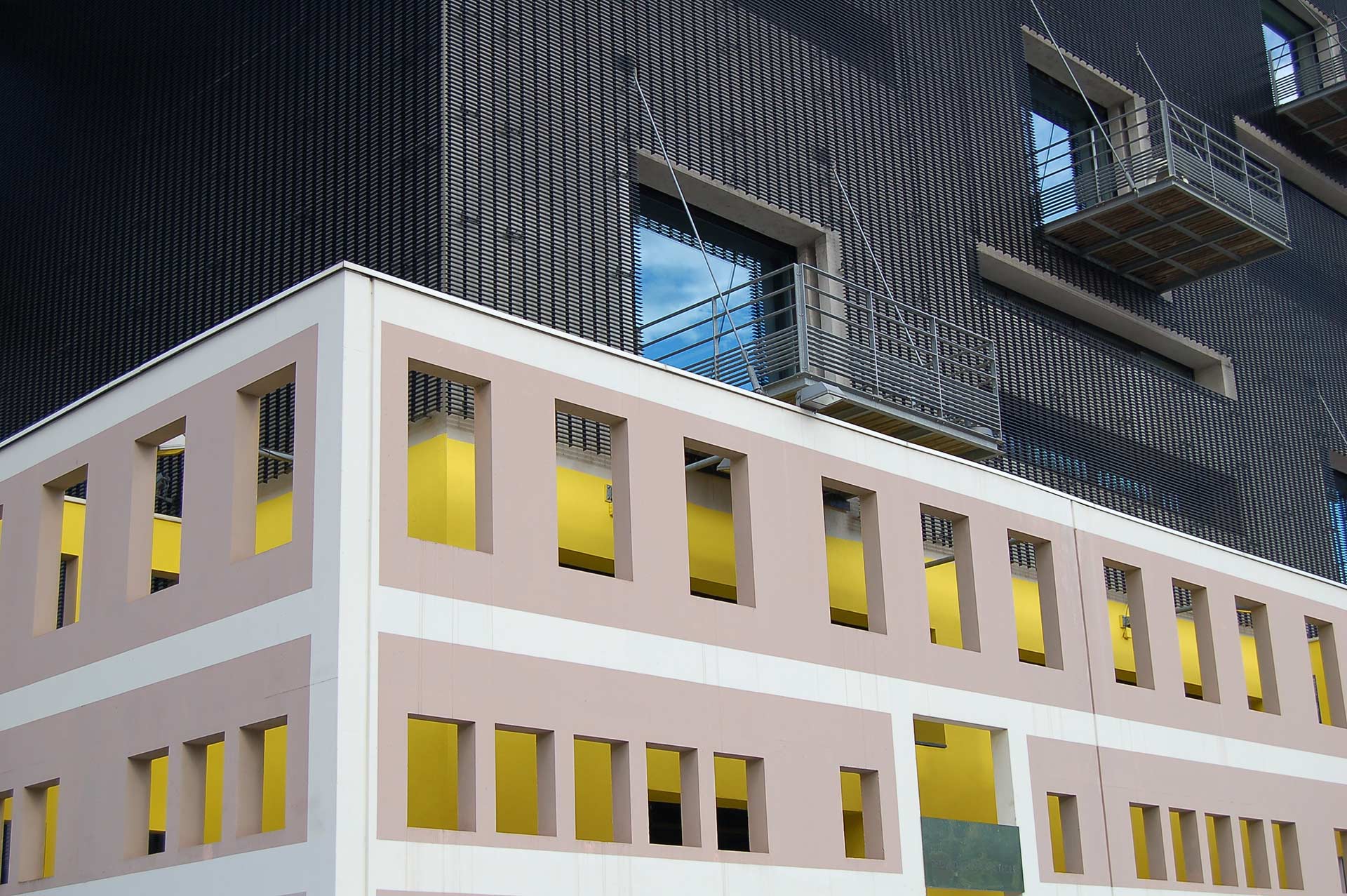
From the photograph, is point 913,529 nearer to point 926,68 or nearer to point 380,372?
point 380,372

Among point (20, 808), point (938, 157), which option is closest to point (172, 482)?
point (20, 808)

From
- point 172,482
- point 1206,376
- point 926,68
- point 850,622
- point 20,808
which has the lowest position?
point 20,808

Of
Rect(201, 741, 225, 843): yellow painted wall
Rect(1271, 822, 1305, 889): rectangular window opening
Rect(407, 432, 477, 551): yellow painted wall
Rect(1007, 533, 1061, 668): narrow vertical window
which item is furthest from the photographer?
Rect(1271, 822, 1305, 889): rectangular window opening

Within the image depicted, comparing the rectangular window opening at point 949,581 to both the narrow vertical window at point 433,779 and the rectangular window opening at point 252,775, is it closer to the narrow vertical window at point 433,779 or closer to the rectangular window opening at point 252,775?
the narrow vertical window at point 433,779

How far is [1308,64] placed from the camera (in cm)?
3484

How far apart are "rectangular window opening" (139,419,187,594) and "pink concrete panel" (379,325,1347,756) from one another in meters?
2.85

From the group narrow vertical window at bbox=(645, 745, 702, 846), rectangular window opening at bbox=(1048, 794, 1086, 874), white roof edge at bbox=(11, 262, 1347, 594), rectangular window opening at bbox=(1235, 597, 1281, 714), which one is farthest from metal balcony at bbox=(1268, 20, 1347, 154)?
narrow vertical window at bbox=(645, 745, 702, 846)

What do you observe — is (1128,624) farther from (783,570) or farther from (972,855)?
(783,570)

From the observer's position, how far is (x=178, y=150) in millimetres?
21500

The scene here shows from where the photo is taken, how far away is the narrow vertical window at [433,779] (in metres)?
15.2

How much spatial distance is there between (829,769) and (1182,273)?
49.0ft

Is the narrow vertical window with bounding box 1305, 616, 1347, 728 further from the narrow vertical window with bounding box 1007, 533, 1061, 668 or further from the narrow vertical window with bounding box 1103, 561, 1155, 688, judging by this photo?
the narrow vertical window with bounding box 1007, 533, 1061, 668

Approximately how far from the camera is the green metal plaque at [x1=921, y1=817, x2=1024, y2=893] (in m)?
16.9

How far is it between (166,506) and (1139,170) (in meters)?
15.0
